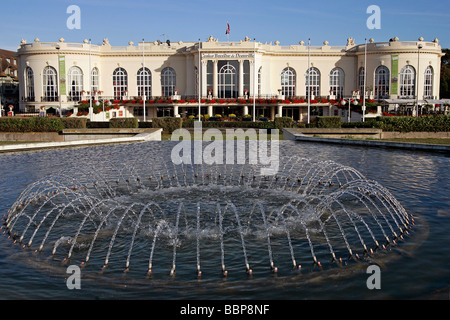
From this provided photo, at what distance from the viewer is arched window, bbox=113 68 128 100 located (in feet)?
202

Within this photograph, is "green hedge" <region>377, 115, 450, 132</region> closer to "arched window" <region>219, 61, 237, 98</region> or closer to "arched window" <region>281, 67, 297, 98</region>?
"arched window" <region>219, 61, 237, 98</region>

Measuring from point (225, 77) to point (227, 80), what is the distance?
1.48 ft

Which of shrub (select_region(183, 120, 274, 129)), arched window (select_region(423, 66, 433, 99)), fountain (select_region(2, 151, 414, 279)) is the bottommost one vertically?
fountain (select_region(2, 151, 414, 279))

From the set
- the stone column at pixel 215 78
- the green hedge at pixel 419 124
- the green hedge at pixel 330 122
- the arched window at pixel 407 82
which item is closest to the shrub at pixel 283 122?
the green hedge at pixel 330 122

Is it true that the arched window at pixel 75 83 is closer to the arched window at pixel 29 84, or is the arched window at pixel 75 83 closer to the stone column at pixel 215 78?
the arched window at pixel 29 84

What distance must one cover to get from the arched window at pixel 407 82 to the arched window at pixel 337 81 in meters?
7.52

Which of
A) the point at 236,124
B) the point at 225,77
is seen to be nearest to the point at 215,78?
the point at 225,77

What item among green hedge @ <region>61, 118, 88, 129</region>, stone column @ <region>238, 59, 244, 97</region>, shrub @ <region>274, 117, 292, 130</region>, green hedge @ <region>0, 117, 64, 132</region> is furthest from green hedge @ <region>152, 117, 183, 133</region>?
stone column @ <region>238, 59, 244, 97</region>

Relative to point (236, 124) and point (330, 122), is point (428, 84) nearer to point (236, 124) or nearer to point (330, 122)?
point (330, 122)

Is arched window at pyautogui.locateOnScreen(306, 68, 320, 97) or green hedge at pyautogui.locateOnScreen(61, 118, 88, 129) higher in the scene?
arched window at pyautogui.locateOnScreen(306, 68, 320, 97)

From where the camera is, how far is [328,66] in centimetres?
6147

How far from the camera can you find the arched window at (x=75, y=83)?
5900 centimetres

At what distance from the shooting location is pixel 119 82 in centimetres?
6181

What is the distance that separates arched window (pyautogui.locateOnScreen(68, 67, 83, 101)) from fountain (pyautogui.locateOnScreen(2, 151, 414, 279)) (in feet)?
150
